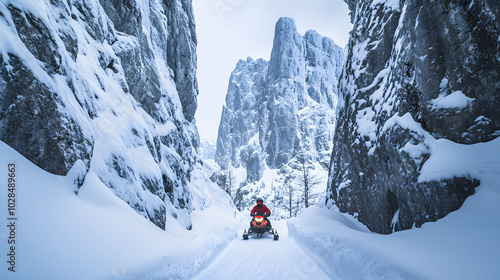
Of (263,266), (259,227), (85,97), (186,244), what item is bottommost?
(259,227)

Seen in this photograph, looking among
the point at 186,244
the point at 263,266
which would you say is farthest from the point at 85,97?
the point at 263,266

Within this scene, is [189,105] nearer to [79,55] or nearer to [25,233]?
[79,55]

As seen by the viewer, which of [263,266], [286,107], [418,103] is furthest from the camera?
[286,107]

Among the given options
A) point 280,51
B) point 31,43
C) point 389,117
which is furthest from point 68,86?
point 280,51

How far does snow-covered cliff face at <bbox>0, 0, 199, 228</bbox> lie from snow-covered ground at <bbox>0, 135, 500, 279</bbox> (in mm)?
870

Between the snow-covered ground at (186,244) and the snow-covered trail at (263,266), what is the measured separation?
27mm

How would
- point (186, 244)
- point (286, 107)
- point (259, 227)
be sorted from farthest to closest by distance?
point (286, 107), point (259, 227), point (186, 244)

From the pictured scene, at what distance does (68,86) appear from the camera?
267 inches

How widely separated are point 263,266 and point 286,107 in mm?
99280

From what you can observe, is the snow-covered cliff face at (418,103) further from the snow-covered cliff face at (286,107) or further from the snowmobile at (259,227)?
the snow-covered cliff face at (286,107)

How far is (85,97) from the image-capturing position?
7859 millimetres

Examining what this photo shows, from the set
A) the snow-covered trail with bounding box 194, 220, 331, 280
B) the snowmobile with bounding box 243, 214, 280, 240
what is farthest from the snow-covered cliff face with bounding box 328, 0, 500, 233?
the snowmobile with bounding box 243, 214, 280, 240

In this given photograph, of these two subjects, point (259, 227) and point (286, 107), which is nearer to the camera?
point (259, 227)

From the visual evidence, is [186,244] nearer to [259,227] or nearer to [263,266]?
[263,266]
